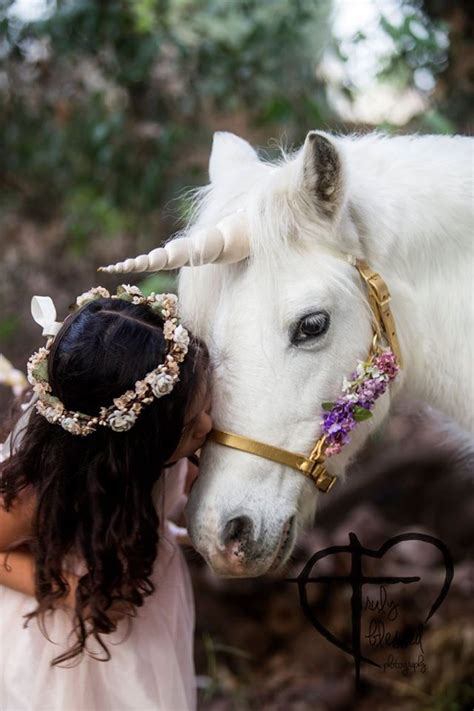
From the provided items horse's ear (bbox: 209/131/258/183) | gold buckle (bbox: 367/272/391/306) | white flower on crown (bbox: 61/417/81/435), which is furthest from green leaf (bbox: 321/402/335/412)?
horse's ear (bbox: 209/131/258/183)

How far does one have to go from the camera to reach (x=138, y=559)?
143cm

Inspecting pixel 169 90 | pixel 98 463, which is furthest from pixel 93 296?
pixel 169 90

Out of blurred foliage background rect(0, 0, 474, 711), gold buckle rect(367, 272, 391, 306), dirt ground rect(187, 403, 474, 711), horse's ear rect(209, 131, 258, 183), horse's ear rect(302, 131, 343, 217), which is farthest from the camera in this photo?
blurred foliage background rect(0, 0, 474, 711)

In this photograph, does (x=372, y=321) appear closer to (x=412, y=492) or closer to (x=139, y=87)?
(x=412, y=492)

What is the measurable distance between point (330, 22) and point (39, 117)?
1865mm

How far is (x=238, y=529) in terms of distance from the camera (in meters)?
1.35

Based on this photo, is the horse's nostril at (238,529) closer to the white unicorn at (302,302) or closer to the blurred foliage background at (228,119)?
the white unicorn at (302,302)

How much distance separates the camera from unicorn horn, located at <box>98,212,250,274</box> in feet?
4.33

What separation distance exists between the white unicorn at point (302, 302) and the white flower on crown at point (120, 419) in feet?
0.58

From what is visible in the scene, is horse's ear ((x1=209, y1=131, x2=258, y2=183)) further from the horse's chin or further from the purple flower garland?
the horse's chin

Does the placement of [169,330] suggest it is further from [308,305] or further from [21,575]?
[21,575]

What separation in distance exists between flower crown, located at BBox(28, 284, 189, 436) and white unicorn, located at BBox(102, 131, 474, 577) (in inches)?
3.7

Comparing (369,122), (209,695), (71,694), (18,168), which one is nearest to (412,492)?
(209,695)

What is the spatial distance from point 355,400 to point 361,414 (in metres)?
0.03
